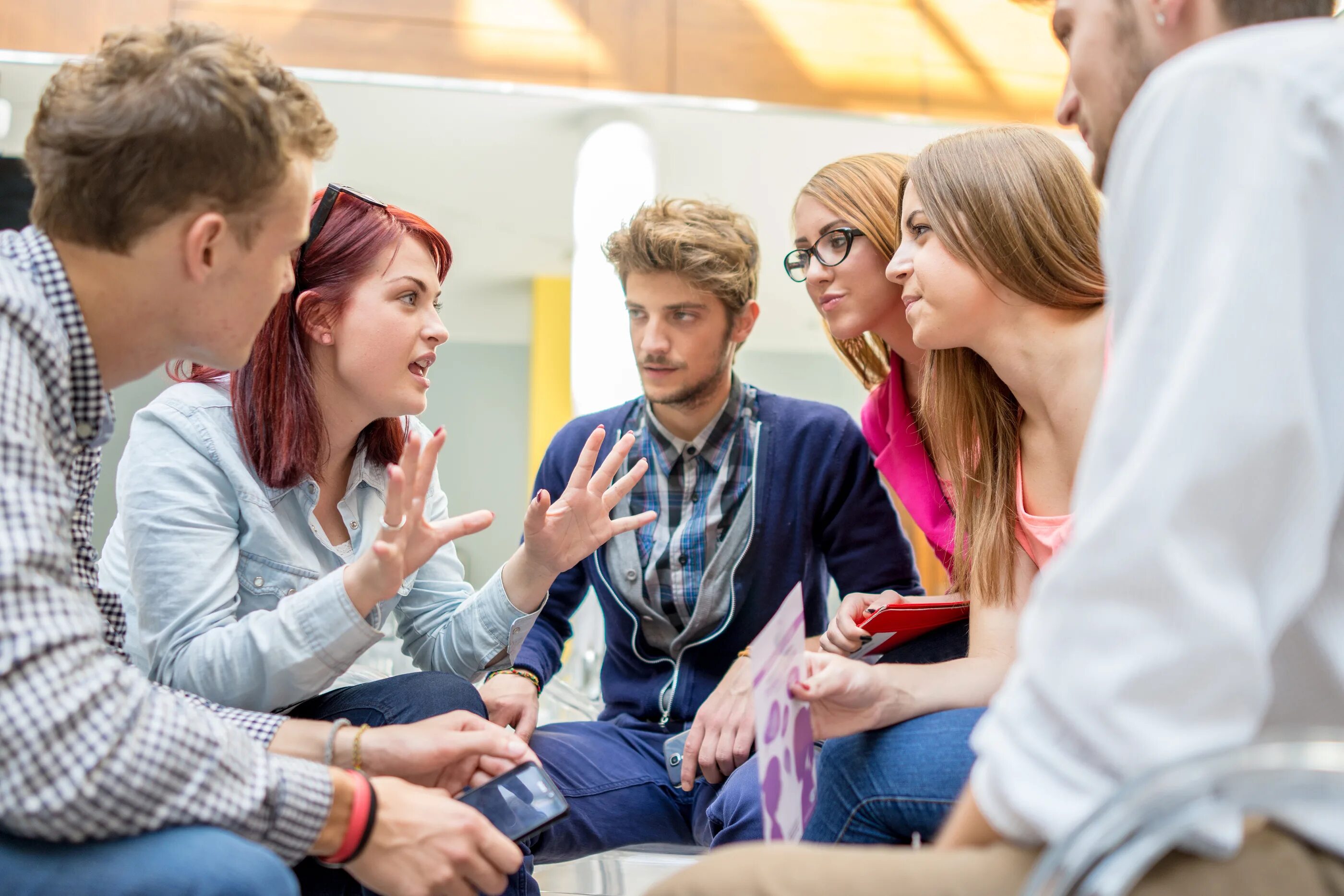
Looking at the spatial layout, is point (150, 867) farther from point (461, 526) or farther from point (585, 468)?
point (585, 468)

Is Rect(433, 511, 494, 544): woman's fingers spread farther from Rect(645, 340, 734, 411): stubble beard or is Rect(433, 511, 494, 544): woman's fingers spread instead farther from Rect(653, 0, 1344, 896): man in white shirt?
Rect(645, 340, 734, 411): stubble beard

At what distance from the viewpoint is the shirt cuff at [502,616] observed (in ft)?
5.41

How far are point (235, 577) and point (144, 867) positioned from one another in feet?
1.97

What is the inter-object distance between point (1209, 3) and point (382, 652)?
2521mm

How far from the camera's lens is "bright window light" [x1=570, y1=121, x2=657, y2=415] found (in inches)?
172

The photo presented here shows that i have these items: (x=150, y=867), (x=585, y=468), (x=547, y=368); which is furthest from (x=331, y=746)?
(x=547, y=368)

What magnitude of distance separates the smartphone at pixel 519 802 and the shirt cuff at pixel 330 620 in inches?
9.1

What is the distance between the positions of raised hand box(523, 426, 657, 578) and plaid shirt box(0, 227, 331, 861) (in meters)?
0.66

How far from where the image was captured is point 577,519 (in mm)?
1661

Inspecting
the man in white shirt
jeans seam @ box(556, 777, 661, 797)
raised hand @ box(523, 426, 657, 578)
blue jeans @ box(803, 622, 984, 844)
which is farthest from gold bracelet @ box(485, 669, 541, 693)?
the man in white shirt

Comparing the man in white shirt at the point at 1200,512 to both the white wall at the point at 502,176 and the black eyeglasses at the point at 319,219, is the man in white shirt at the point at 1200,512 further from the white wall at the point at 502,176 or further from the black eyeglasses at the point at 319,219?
the white wall at the point at 502,176

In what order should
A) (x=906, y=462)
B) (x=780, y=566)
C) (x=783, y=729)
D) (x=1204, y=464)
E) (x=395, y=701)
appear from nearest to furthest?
(x=1204, y=464), (x=783, y=729), (x=395, y=701), (x=906, y=462), (x=780, y=566)

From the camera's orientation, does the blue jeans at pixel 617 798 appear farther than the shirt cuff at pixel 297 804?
Yes

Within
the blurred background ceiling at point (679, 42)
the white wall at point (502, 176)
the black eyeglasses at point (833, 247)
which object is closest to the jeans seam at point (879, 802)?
the black eyeglasses at point (833, 247)
